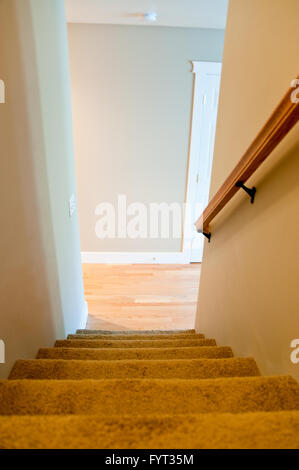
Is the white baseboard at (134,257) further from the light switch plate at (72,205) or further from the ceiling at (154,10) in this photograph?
the ceiling at (154,10)

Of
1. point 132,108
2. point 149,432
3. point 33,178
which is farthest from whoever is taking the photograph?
point 132,108

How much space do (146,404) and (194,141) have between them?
3.05 metres

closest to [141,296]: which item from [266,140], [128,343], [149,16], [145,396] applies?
[128,343]

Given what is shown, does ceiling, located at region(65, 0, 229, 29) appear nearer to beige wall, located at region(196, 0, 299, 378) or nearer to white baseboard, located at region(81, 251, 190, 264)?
beige wall, located at region(196, 0, 299, 378)

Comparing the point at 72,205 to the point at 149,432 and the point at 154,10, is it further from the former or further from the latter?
the point at 154,10

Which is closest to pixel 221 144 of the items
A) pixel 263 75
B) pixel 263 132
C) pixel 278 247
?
pixel 263 75

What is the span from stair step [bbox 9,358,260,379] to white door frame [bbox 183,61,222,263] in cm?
264

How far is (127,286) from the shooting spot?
11.4 feet

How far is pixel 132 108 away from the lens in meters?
3.24

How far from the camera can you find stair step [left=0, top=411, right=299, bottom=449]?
63 cm

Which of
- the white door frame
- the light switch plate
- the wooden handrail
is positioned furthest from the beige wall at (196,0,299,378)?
the white door frame

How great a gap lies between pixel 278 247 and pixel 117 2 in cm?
262
